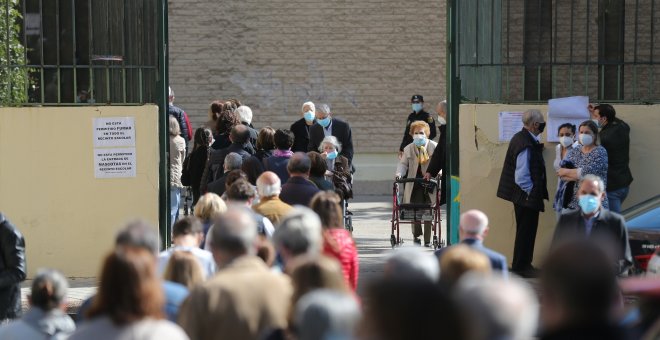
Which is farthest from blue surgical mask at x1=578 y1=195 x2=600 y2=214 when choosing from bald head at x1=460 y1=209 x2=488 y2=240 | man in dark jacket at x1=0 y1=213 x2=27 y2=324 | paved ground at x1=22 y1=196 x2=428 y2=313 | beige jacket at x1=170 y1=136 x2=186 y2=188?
beige jacket at x1=170 y1=136 x2=186 y2=188

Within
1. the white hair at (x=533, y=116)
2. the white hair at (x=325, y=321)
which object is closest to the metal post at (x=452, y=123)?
the white hair at (x=533, y=116)

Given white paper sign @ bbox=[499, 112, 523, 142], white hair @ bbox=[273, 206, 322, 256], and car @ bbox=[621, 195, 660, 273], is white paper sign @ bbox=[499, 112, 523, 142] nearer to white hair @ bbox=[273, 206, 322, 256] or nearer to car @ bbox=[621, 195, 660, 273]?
car @ bbox=[621, 195, 660, 273]

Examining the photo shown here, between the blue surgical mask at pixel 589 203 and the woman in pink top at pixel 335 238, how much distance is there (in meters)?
2.14

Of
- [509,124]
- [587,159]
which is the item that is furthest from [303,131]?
[587,159]

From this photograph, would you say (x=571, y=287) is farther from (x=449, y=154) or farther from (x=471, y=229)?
(x=449, y=154)

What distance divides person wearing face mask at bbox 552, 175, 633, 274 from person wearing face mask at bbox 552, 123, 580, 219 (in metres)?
2.58

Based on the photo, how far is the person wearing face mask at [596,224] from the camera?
9.20 meters

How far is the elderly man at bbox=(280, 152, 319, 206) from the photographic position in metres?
10.2

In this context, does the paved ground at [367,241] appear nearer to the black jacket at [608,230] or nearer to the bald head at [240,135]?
the black jacket at [608,230]

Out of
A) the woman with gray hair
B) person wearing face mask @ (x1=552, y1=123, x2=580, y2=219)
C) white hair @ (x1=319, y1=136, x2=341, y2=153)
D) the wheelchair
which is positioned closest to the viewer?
the woman with gray hair

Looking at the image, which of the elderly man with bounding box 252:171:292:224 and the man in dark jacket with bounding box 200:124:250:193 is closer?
the elderly man with bounding box 252:171:292:224

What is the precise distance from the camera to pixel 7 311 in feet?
28.1

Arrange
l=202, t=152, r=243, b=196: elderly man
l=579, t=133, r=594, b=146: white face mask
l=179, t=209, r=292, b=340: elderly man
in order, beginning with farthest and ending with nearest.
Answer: l=579, t=133, r=594, b=146: white face mask < l=202, t=152, r=243, b=196: elderly man < l=179, t=209, r=292, b=340: elderly man

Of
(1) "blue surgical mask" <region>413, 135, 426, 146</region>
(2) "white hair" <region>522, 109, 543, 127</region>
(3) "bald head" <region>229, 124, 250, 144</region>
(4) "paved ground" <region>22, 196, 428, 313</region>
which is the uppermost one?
(2) "white hair" <region>522, 109, 543, 127</region>
